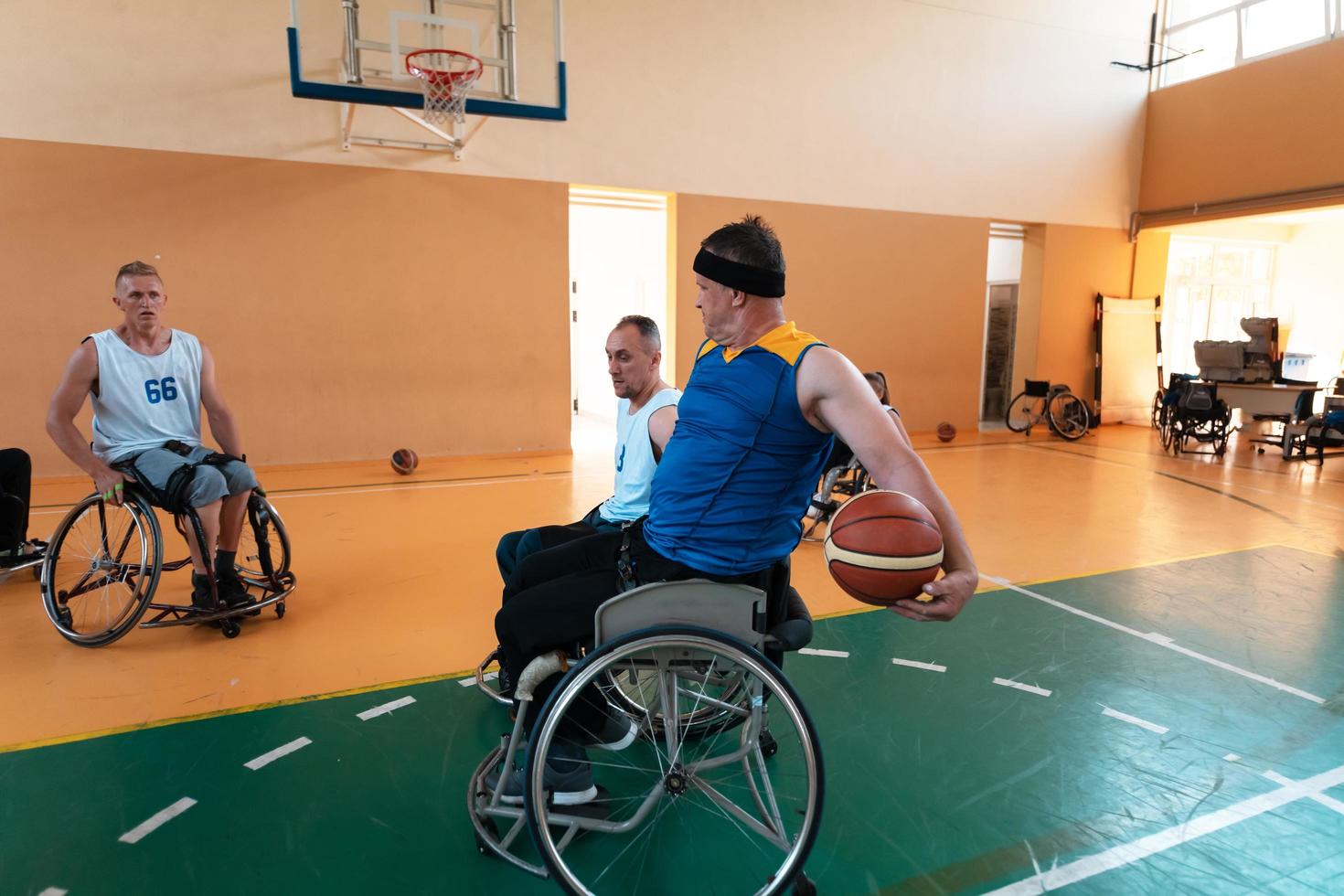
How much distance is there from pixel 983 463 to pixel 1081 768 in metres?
5.23

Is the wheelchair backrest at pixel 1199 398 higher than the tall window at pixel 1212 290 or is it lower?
lower

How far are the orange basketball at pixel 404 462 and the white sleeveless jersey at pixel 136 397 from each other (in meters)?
3.07

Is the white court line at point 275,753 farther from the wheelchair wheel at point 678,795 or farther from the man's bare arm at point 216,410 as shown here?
the man's bare arm at point 216,410

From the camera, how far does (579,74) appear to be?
6.91m

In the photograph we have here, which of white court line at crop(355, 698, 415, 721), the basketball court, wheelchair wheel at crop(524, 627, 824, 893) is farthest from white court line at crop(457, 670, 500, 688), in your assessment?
wheelchair wheel at crop(524, 627, 824, 893)

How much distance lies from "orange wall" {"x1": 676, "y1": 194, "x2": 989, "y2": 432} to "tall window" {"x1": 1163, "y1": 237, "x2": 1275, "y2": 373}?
15.3 feet

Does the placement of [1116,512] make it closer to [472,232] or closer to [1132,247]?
[472,232]

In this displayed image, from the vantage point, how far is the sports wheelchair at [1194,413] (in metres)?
7.59

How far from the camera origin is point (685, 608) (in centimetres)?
159

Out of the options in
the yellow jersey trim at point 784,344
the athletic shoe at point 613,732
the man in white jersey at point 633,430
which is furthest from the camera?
the man in white jersey at point 633,430

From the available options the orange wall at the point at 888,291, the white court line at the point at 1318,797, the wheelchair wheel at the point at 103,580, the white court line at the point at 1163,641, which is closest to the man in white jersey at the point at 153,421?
the wheelchair wheel at the point at 103,580

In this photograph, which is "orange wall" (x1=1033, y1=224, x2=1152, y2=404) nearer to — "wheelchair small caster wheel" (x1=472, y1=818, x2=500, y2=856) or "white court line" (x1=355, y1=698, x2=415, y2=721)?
"white court line" (x1=355, y1=698, x2=415, y2=721)

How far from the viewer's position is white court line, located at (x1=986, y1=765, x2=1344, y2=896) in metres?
1.75

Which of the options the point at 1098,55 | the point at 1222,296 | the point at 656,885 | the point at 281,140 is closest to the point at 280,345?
the point at 281,140
